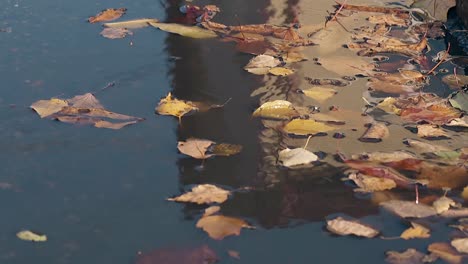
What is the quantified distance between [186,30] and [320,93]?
90 cm

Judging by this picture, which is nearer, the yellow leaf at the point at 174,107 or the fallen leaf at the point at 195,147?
the fallen leaf at the point at 195,147

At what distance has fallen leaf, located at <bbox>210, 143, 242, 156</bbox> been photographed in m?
2.86

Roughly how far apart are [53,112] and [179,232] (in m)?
0.94

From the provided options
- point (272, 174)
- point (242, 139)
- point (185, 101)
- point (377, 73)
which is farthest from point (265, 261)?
point (377, 73)

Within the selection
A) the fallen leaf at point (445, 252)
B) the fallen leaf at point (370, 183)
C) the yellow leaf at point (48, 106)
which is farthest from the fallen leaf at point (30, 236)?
the fallen leaf at point (445, 252)

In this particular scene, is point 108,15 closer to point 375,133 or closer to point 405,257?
point 375,133

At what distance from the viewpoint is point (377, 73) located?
11.5 ft

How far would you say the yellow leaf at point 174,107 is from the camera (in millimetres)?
3143

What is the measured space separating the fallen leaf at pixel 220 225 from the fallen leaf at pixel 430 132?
843mm

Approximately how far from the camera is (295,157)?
9.16 ft

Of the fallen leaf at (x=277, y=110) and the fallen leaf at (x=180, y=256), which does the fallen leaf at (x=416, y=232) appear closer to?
the fallen leaf at (x=180, y=256)

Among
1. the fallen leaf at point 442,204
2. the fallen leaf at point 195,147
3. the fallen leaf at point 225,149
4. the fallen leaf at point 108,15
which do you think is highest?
the fallen leaf at point 442,204

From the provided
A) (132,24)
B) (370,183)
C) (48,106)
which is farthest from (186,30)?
(370,183)

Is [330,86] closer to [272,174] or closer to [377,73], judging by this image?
[377,73]
